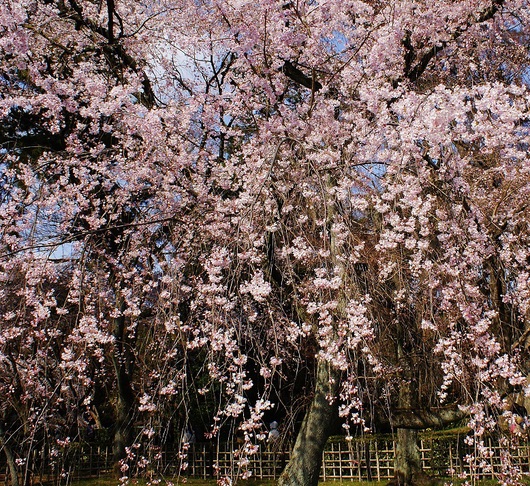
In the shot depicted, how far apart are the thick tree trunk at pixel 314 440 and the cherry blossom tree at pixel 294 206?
13 millimetres

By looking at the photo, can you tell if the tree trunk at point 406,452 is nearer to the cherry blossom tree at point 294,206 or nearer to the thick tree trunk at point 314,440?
the cherry blossom tree at point 294,206

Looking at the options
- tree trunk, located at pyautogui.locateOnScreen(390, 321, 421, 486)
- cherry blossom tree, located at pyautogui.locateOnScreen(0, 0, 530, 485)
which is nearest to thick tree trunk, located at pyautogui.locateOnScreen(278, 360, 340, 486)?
cherry blossom tree, located at pyautogui.locateOnScreen(0, 0, 530, 485)

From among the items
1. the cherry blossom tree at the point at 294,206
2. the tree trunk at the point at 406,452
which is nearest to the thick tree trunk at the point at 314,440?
the cherry blossom tree at the point at 294,206

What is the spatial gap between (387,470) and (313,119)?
6781 mm

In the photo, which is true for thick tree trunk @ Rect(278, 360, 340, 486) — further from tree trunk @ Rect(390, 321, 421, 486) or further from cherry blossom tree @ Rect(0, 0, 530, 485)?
tree trunk @ Rect(390, 321, 421, 486)

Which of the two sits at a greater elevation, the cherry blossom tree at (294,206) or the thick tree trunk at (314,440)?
the cherry blossom tree at (294,206)

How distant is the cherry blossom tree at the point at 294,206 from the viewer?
3701 mm

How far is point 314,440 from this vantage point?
14.5ft

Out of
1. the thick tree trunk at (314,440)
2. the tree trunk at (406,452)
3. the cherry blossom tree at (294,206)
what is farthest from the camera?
the tree trunk at (406,452)

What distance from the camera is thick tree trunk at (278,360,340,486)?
4.38 metres

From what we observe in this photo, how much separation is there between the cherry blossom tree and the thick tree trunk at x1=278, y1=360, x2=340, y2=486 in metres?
0.01

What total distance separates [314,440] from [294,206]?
6.27 feet

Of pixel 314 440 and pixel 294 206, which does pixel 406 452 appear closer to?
pixel 314 440

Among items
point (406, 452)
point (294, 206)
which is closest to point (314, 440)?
point (294, 206)
